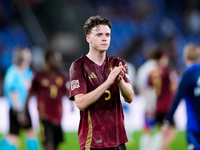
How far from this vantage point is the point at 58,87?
6.62m

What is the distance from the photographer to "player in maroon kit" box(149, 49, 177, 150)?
7816mm

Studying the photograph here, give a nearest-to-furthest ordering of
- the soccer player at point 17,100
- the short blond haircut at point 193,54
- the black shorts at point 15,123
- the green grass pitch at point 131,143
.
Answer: the short blond haircut at point 193,54 < the soccer player at point 17,100 < the black shorts at point 15,123 < the green grass pitch at point 131,143

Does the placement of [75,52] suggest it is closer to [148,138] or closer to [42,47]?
[42,47]

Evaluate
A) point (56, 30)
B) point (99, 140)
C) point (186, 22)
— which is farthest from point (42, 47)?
point (99, 140)

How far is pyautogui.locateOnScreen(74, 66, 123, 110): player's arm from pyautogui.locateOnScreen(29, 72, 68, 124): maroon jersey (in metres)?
3.34

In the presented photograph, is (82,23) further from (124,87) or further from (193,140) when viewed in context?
(124,87)

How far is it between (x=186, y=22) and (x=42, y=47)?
808cm

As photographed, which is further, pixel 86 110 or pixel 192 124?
pixel 192 124

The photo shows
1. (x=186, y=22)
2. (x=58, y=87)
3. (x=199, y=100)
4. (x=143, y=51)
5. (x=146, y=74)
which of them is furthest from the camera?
(x=186, y=22)

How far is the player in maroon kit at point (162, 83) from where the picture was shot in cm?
782

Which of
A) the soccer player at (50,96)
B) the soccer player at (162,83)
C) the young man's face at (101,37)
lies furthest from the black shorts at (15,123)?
the young man's face at (101,37)

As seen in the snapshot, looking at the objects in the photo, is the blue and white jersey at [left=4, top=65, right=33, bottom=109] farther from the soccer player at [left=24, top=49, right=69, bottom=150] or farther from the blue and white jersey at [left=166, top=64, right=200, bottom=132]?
the blue and white jersey at [left=166, top=64, right=200, bottom=132]

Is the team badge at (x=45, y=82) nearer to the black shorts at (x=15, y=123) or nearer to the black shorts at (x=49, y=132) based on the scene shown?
the black shorts at (x=49, y=132)

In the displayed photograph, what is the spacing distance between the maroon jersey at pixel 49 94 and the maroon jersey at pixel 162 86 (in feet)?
7.51
